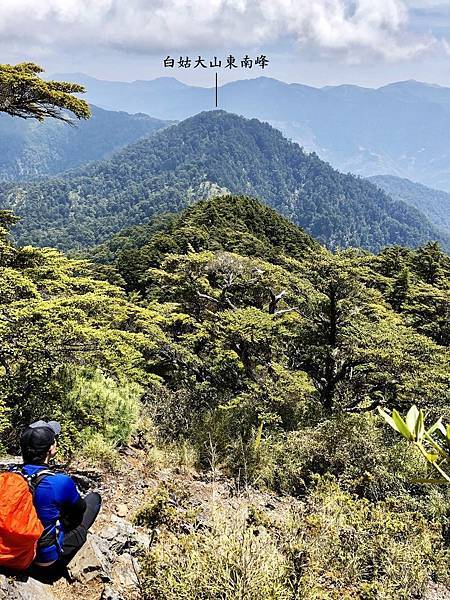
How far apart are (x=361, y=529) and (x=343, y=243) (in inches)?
5904

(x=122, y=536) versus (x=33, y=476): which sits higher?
(x=33, y=476)

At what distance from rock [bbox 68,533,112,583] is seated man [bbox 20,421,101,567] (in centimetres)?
60

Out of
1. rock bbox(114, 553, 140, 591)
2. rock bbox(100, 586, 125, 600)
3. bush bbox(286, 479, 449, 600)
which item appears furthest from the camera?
bush bbox(286, 479, 449, 600)

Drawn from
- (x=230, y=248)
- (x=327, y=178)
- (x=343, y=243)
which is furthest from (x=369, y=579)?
(x=327, y=178)

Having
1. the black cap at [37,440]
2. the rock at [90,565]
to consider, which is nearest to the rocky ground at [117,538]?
the rock at [90,565]

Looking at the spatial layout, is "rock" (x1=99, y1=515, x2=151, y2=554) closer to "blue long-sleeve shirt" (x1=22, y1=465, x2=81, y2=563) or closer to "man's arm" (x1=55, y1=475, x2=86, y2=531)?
"man's arm" (x1=55, y1=475, x2=86, y2=531)

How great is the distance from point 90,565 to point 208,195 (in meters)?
154

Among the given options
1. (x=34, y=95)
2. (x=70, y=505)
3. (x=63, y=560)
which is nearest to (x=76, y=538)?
(x=63, y=560)

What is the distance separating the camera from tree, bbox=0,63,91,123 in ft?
22.3

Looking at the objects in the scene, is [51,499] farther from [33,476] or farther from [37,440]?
[37,440]

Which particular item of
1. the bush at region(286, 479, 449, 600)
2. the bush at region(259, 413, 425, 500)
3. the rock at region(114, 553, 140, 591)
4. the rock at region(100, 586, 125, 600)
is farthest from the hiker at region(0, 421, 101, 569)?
the bush at region(259, 413, 425, 500)

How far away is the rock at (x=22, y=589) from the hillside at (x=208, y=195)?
412 ft

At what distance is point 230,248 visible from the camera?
2641 cm

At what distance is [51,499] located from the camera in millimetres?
3012
